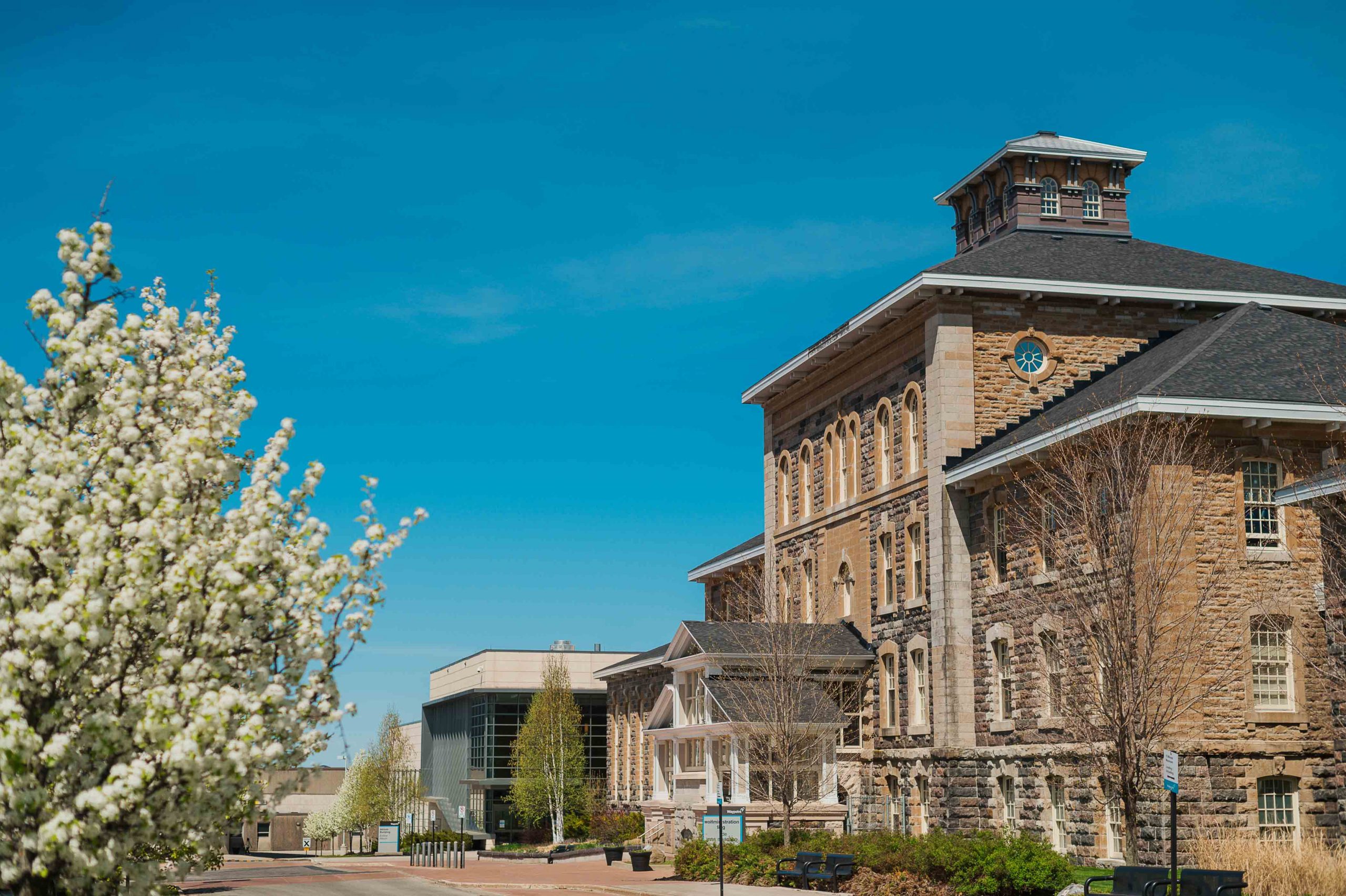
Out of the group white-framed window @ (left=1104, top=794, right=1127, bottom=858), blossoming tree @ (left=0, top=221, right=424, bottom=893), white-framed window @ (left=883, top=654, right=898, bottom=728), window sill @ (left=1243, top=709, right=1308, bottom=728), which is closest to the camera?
blossoming tree @ (left=0, top=221, right=424, bottom=893)

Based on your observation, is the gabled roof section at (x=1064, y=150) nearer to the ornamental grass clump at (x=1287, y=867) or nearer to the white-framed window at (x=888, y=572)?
the white-framed window at (x=888, y=572)

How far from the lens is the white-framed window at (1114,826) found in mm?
30266

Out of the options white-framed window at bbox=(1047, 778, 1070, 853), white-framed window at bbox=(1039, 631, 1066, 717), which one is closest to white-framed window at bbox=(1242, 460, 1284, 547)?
white-framed window at bbox=(1039, 631, 1066, 717)

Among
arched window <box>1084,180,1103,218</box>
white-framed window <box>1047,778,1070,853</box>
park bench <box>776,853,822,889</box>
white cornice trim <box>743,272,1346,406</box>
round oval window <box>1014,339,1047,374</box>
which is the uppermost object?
arched window <box>1084,180,1103,218</box>

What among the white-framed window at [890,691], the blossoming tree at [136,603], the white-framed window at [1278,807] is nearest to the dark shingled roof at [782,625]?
the white-framed window at [890,691]

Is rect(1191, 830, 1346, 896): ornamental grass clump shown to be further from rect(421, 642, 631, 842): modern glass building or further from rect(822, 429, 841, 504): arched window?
rect(421, 642, 631, 842): modern glass building

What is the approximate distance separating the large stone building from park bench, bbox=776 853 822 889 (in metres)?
5.46

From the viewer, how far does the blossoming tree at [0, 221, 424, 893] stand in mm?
8227

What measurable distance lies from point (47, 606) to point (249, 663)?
6.04ft

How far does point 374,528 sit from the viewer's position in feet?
33.2

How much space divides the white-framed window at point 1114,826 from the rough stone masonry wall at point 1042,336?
11.0 meters

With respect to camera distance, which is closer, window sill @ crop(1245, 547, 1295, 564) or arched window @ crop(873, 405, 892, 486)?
window sill @ crop(1245, 547, 1295, 564)

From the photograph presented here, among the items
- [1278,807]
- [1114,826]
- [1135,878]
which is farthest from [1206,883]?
[1114,826]

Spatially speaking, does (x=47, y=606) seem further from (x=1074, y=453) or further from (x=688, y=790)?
(x=688, y=790)
